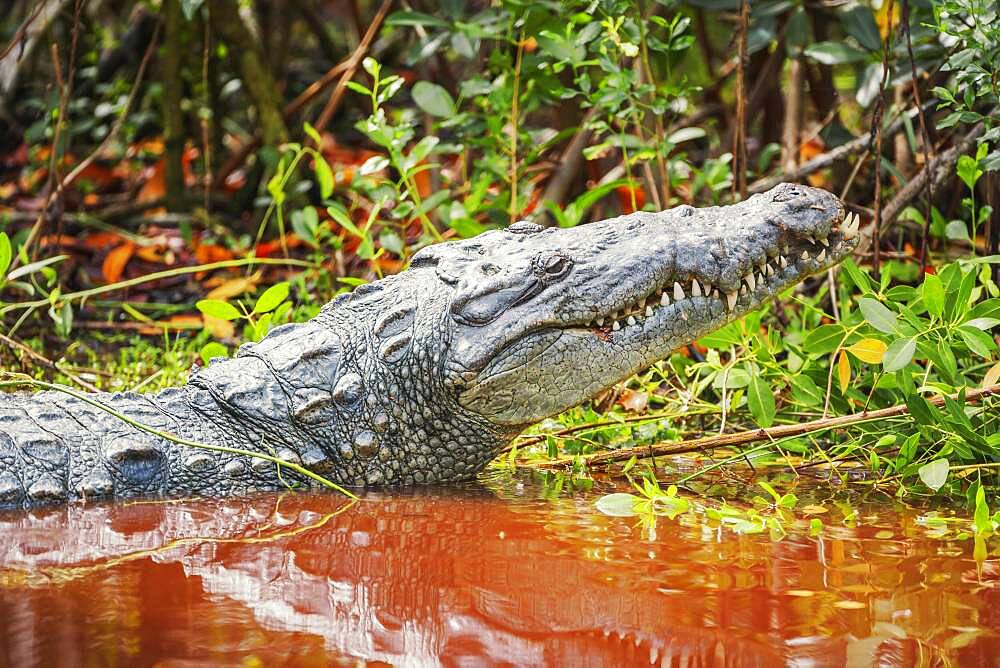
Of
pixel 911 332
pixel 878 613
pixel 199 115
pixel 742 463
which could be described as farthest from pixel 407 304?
pixel 199 115

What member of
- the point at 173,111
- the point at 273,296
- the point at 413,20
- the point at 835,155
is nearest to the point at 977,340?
the point at 835,155

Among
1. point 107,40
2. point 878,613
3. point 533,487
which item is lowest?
point 878,613

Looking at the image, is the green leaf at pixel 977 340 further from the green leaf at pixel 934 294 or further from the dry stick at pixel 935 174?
the dry stick at pixel 935 174

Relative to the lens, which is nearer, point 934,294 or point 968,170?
point 934,294

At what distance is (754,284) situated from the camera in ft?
9.57

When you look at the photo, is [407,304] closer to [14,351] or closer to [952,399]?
[952,399]

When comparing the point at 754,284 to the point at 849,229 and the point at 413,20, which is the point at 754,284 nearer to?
the point at 849,229

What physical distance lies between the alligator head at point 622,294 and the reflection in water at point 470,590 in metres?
0.37

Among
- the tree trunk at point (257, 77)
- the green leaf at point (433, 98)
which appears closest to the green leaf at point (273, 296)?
the green leaf at point (433, 98)

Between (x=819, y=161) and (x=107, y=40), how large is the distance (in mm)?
5603

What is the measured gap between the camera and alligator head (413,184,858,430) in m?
2.89

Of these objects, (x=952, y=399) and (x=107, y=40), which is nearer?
(x=952, y=399)

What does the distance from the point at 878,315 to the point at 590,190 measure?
1817 mm

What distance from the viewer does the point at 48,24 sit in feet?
16.7
